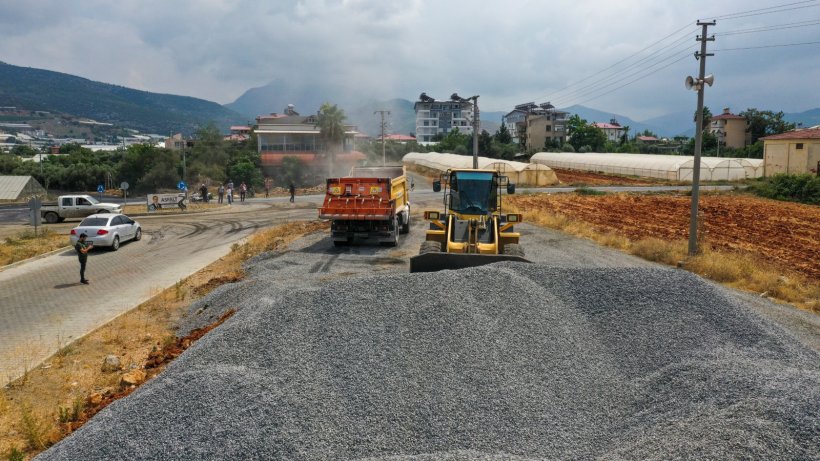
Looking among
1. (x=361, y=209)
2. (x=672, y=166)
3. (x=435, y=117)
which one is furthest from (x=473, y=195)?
(x=435, y=117)

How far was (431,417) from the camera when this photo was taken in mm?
7609

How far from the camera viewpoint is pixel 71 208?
3684 cm

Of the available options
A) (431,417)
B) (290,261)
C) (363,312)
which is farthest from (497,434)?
(290,261)

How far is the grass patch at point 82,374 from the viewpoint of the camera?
8562 mm

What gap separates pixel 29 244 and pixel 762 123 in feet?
354

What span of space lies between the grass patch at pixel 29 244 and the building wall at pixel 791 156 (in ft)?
191

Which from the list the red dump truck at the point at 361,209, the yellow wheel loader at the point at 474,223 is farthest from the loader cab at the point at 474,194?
the red dump truck at the point at 361,209

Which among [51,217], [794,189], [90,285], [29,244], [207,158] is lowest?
[90,285]

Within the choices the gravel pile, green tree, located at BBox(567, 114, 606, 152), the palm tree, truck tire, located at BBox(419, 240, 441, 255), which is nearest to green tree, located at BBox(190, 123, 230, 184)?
the palm tree

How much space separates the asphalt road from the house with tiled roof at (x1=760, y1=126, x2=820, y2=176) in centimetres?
4798

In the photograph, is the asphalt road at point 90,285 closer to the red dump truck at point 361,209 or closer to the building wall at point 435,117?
the red dump truck at point 361,209

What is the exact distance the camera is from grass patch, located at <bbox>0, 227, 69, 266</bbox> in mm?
24422

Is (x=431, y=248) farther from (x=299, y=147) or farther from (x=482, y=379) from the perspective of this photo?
(x=299, y=147)

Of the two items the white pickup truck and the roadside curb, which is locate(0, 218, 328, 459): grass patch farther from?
the white pickup truck
